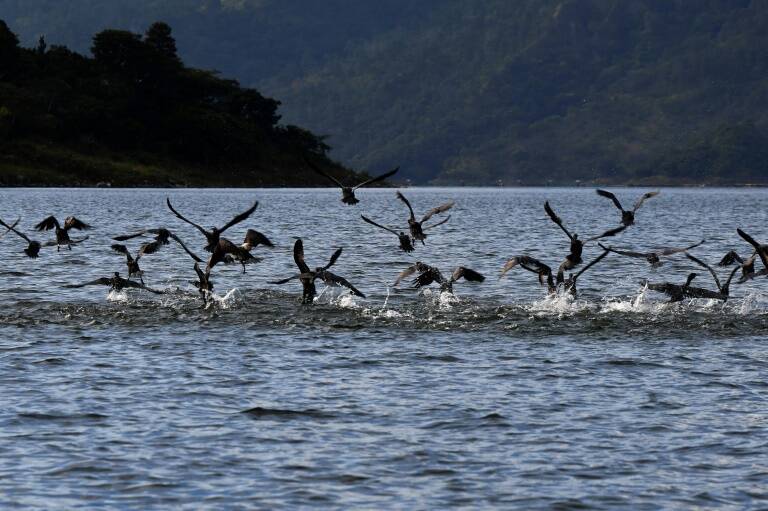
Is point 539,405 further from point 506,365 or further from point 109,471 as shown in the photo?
point 109,471

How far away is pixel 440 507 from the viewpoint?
1474 centimetres

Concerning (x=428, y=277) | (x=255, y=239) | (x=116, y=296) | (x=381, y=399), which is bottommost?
(x=381, y=399)

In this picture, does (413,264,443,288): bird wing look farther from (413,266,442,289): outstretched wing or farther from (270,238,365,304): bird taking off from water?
(270,238,365,304): bird taking off from water

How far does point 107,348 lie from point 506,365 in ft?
27.2

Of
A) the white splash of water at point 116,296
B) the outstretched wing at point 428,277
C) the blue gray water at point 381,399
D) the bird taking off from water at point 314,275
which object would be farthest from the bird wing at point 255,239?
the white splash of water at point 116,296

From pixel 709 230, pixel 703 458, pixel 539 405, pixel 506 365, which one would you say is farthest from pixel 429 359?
pixel 709 230

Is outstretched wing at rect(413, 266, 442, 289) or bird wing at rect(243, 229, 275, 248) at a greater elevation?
bird wing at rect(243, 229, 275, 248)

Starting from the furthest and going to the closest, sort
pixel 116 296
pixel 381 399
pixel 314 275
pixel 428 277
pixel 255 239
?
pixel 116 296
pixel 428 277
pixel 314 275
pixel 255 239
pixel 381 399

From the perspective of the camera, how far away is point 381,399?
20.4m

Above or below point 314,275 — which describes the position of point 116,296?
below

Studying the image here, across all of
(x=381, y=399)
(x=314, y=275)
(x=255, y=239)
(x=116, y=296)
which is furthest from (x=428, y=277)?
(x=116, y=296)

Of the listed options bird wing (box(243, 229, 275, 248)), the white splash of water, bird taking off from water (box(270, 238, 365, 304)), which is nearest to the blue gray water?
the white splash of water

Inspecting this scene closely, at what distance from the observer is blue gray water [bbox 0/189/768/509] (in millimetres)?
15523

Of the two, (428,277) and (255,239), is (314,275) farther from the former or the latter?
(428,277)
